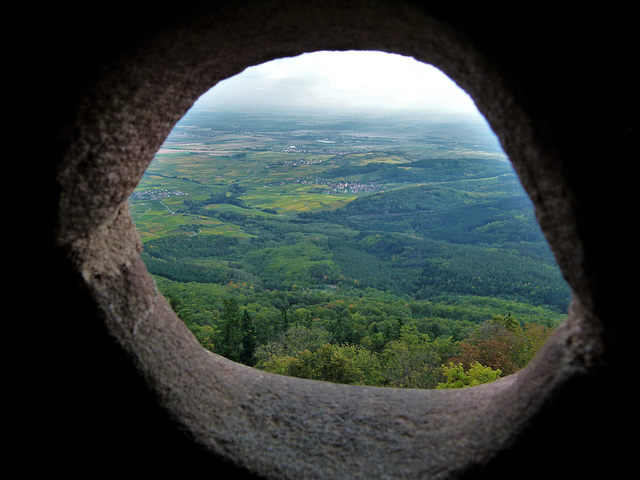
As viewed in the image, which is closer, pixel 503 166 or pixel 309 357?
pixel 309 357

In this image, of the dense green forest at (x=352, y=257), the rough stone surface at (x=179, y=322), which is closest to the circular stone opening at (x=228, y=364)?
the rough stone surface at (x=179, y=322)

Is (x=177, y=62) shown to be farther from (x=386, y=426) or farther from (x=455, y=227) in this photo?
(x=455, y=227)

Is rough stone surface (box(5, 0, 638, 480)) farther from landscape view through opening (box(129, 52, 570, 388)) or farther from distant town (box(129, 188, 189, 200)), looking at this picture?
distant town (box(129, 188, 189, 200))

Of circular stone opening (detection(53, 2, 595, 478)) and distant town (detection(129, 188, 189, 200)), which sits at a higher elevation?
circular stone opening (detection(53, 2, 595, 478))

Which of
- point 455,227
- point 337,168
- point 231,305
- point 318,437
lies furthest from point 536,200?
point 337,168

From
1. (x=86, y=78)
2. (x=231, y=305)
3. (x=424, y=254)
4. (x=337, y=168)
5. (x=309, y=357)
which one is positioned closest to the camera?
(x=86, y=78)

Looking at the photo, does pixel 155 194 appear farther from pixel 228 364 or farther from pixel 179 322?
pixel 179 322

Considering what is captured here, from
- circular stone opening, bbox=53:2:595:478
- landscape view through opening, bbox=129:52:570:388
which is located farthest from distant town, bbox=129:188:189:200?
circular stone opening, bbox=53:2:595:478
